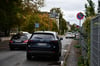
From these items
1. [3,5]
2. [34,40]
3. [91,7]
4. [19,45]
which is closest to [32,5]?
[19,45]

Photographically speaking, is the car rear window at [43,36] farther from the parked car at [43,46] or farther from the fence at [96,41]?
the fence at [96,41]

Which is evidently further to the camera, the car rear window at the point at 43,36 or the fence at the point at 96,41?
the car rear window at the point at 43,36

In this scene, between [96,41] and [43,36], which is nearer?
[96,41]

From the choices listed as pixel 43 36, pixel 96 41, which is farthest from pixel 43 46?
pixel 96 41

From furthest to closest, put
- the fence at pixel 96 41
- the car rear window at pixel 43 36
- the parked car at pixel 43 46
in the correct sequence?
the car rear window at pixel 43 36 < the parked car at pixel 43 46 < the fence at pixel 96 41

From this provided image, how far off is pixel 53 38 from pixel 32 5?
21411mm

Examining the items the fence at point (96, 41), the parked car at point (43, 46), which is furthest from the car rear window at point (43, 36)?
the fence at point (96, 41)

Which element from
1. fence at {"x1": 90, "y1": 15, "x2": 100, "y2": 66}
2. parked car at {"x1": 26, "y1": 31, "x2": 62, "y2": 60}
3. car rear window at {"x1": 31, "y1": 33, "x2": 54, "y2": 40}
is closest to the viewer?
fence at {"x1": 90, "y1": 15, "x2": 100, "y2": 66}

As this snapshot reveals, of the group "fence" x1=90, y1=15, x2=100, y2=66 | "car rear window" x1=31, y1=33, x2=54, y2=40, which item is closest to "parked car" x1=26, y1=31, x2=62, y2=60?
"car rear window" x1=31, y1=33, x2=54, y2=40

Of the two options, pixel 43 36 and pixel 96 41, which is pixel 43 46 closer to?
pixel 43 36

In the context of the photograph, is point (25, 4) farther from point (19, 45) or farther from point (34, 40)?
point (34, 40)

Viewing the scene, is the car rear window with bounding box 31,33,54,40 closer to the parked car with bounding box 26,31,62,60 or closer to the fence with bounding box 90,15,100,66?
the parked car with bounding box 26,31,62,60

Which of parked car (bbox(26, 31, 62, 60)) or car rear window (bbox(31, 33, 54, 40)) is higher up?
car rear window (bbox(31, 33, 54, 40))

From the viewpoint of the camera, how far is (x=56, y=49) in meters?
13.0
